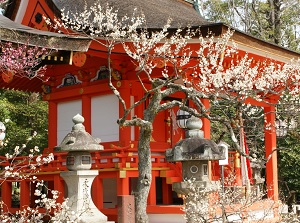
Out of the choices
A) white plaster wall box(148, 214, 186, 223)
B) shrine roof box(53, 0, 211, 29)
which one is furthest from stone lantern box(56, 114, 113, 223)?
shrine roof box(53, 0, 211, 29)

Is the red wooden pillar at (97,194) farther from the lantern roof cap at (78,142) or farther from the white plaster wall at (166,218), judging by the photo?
the lantern roof cap at (78,142)

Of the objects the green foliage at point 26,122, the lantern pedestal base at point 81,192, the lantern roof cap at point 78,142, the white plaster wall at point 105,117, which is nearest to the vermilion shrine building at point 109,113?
the white plaster wall at point 105,117

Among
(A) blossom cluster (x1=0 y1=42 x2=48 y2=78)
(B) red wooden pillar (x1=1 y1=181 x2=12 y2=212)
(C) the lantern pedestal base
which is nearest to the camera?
(A) blossom cluster (x1=0 y1=42 x2=48 y2=78)

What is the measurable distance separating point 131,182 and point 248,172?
298 centimetres

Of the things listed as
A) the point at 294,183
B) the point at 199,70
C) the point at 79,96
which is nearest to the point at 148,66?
the point at 199,70

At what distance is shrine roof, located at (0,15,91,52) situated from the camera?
585 centimetres

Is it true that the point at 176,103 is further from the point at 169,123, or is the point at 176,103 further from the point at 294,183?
the point at 294,183

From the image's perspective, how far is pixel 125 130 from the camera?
10.6 meters

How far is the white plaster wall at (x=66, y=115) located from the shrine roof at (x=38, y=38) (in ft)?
16.8

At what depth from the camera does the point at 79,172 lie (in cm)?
716

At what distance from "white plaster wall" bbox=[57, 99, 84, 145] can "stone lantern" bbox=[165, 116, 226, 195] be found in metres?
4.67

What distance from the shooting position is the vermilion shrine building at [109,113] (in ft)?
31.8

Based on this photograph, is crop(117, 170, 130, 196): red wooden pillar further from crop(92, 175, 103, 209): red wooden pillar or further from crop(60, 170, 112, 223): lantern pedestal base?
crop(60, 170, 112, 223): lantern pedestal base

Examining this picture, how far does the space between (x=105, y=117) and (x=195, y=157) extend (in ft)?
13.7
